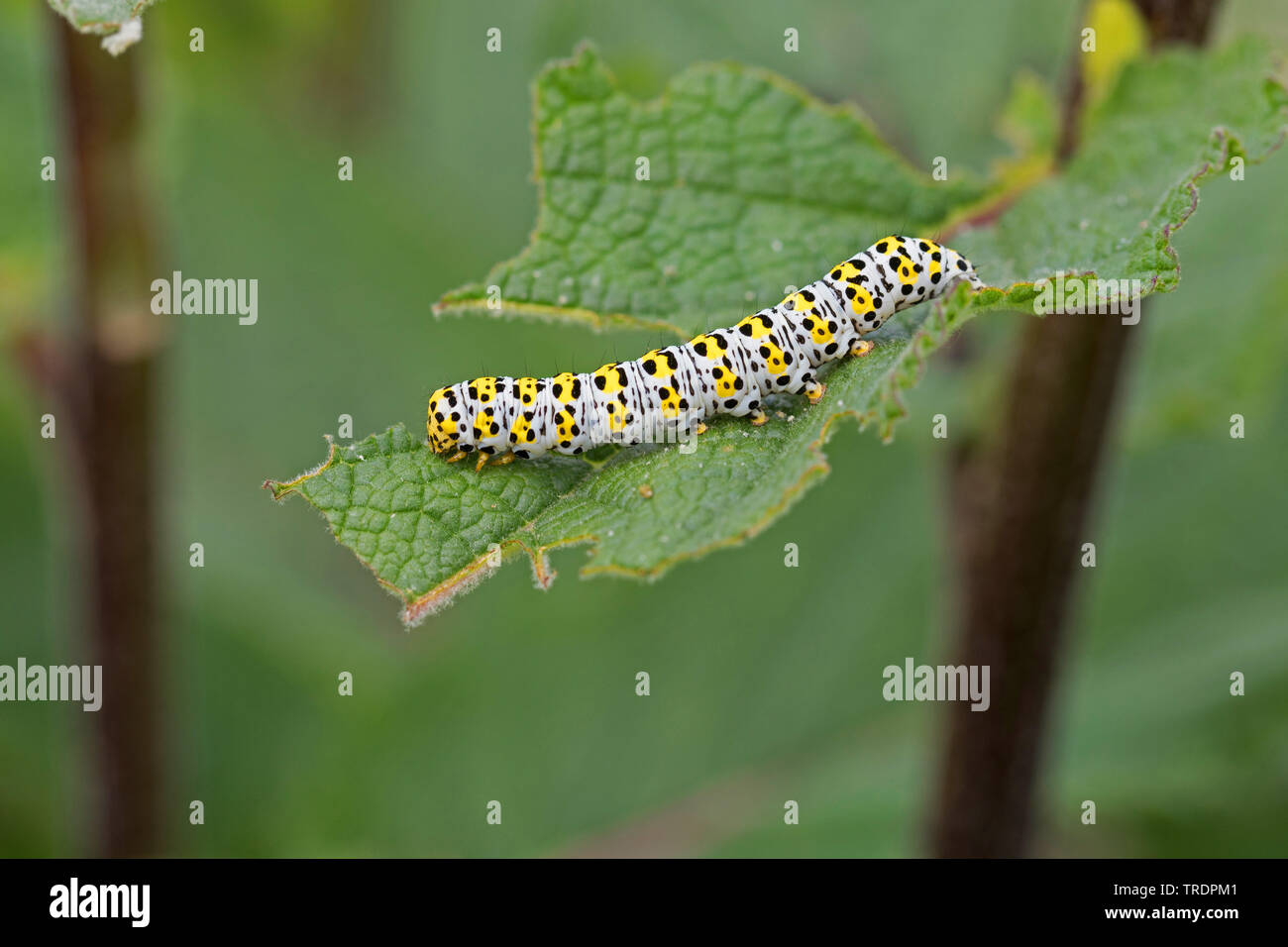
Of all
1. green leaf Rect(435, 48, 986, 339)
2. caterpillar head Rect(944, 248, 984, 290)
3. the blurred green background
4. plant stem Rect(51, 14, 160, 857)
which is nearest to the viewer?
green leaf Rect(435, 48, 986, 339)

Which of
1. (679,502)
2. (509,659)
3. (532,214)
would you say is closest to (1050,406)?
(679,502)

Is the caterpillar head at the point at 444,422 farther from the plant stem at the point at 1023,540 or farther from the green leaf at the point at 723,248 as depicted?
the plant stem at the point at 1023,540

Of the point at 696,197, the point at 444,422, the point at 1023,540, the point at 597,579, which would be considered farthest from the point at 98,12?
the point at 597,579

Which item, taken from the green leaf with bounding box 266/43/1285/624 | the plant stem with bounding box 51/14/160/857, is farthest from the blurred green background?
the green leaf with bounding box 266/43/1285/624

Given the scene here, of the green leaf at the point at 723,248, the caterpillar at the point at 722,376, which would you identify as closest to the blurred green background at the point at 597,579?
the caterpillar at the point at 722,376

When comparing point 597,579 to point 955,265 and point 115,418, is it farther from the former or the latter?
point 955,265

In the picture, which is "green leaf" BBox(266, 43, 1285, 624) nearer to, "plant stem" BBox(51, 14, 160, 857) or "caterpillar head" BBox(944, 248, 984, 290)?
"caterpillar head" BBox(944, 248, 984, 290)
